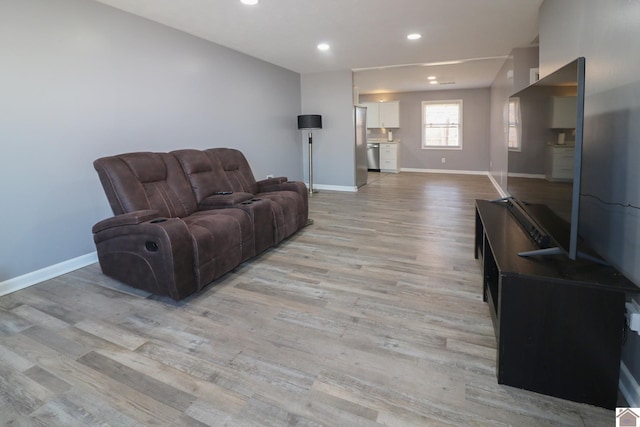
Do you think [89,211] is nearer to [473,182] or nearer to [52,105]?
[52,105]

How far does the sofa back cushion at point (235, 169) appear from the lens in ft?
12.9

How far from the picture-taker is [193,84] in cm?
420

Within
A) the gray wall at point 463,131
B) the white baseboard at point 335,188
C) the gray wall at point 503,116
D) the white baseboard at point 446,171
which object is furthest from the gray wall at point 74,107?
the white baseboard at point 446,171

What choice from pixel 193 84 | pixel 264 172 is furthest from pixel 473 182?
pixel 193 84

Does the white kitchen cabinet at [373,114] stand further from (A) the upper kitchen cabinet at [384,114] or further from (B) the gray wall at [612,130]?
(B) the gray wall at [612,130]

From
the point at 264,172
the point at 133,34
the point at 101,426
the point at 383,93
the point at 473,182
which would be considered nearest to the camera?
the point at 101,426

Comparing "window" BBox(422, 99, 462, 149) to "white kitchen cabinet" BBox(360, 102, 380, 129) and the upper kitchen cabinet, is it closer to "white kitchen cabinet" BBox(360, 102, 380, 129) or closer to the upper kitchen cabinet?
the upper kitchen cabinet

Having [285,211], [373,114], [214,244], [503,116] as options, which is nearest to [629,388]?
[214,244]

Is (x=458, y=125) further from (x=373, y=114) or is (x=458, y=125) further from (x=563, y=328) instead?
(x=563, y=328)

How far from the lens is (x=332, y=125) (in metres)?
6.75

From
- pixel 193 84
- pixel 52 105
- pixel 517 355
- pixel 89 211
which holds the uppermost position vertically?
pixel 193 84

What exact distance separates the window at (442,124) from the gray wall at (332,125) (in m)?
A: 3.93

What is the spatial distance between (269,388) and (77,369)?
98 cm

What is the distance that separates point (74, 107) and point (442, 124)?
28.5 ft
